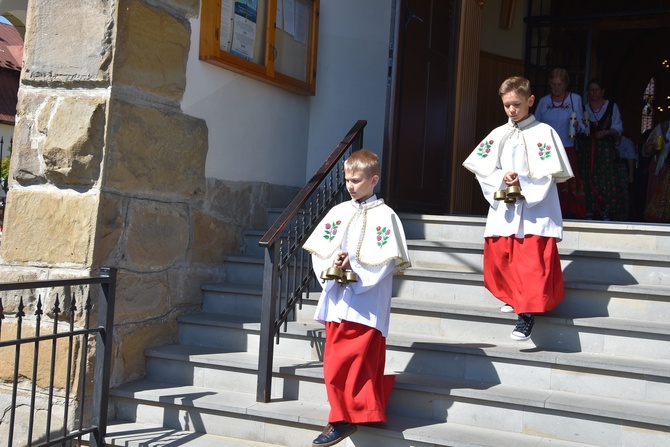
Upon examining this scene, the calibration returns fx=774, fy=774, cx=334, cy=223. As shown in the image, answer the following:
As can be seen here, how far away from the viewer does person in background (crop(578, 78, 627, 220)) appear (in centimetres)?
664

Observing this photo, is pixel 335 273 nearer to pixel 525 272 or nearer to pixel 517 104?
pixel 525 272

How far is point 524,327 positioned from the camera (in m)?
4.05

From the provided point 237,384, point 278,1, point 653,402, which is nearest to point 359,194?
point 237,384

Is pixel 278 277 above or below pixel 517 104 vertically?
below

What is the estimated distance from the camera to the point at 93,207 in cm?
425

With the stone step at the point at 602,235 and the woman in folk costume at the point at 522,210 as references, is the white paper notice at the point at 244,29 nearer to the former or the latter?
the stone step at the point at 602,235

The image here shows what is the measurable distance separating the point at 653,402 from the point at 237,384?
7.07 feet

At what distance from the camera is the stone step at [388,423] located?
3482 mm

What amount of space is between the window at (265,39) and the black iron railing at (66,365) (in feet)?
6.00

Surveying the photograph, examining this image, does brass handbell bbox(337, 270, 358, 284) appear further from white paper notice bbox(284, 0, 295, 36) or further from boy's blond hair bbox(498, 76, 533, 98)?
white paper notice bbox(284, 0, 295, 36)

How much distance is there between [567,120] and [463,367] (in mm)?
3041

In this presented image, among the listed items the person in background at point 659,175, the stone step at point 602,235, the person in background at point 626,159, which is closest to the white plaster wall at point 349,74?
the stone step at point 602,235

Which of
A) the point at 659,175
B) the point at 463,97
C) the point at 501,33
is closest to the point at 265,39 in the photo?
the point at 463,97

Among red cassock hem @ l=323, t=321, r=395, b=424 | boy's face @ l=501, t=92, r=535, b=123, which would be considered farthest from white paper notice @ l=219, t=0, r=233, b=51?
red cassock hem @ l=323, t=321, r=395, b=424
